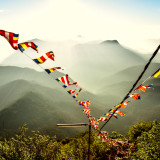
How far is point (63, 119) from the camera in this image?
15562 centimetres

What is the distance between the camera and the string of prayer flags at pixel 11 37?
4.41 metres

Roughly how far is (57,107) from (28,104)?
40.1m

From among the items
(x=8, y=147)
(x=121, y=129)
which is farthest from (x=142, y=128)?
(x=121, y=129)

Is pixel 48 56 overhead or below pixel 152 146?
overhead

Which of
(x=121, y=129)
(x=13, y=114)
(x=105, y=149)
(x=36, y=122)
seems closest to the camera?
(x=105, y=149)

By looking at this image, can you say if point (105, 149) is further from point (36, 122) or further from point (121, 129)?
point (36, 122)

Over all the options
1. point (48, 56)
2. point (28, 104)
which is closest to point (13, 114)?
point (28, 104)

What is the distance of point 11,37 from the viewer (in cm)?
446

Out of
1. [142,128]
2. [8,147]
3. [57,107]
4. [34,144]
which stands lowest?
[57,107]

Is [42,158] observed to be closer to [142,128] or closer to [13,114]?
[142,128]

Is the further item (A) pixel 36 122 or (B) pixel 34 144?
(A) pixel 36 122

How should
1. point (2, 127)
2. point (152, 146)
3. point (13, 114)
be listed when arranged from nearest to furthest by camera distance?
point (152, 146) → point (2, 127) → point (13, 114)

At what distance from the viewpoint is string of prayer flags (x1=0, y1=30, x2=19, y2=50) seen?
441 centimetres

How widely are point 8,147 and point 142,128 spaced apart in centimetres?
2297
